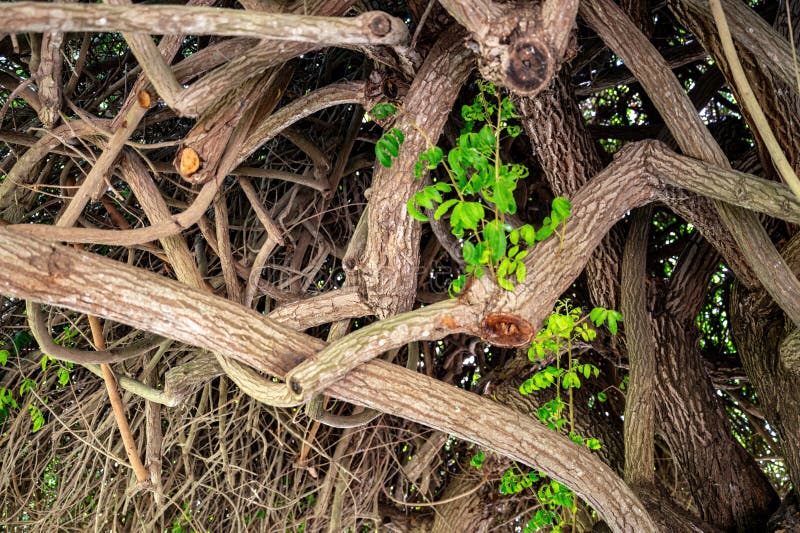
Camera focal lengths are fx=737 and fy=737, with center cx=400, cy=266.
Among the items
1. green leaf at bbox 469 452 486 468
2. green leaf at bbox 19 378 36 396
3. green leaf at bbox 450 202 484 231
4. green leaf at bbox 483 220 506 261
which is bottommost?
green leaf at bbox 19 378 36 396

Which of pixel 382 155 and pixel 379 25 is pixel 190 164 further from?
pixel 379 25

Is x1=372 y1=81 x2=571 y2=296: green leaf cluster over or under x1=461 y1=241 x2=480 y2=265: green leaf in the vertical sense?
over

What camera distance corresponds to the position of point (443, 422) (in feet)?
6.30

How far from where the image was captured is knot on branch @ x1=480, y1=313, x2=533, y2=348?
175 centimetres

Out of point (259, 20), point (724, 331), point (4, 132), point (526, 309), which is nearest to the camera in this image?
point (259, 20)

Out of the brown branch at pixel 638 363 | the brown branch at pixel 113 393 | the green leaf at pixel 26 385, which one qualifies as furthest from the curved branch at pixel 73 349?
the brown branch at pixel 638 363

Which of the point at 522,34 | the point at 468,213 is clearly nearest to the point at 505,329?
the point at 468,213

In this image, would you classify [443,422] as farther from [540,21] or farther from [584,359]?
[584,359]

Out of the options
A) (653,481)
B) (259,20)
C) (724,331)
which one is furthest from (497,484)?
(259,20)

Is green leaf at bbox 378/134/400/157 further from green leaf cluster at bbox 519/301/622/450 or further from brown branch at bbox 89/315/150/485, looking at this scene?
brown branch at bbox 89/315/150/485

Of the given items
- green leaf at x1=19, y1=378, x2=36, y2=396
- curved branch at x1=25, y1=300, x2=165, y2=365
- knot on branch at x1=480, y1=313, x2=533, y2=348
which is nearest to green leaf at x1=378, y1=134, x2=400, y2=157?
knot on branch at x1=480, y1=313, x2=533, y2=348

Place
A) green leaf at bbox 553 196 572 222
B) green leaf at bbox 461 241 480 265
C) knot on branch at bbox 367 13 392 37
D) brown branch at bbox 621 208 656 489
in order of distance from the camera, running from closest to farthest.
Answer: knot on branch at bbox 367 13 392 37 < green leaf at bbox 461 241 480 265 < green leaf at bbox 553 196 572 222 < brown branch at bbox 621 208 656 489

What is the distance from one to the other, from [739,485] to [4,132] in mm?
2565

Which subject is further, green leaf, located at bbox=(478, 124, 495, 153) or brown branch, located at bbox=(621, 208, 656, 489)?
brown branch, located at bbox=(621, 208, 656, 489)
